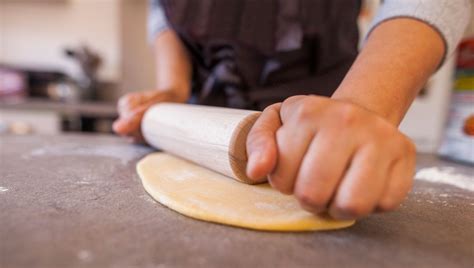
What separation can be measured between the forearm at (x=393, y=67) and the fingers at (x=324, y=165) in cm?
12

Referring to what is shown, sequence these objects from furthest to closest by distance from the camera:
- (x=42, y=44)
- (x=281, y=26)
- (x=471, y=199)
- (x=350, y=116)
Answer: (x=42, y=44), (x=281, y=26), (x=471, y=199), (x=350, y=116)

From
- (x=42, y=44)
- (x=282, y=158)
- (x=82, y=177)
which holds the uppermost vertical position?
(x=42, y=44)

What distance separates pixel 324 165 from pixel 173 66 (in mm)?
780

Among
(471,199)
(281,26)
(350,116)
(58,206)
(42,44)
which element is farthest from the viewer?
(42,44)

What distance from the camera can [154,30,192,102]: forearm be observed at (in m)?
1.00

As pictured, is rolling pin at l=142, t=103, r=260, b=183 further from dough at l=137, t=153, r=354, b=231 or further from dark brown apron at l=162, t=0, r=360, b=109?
dark brown apron at l=162, t=0, r=360, b=109

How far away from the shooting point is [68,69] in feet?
7.62

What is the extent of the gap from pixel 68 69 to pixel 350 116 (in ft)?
7.82

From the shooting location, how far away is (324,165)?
0.31 metres

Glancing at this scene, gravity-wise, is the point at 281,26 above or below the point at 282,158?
above

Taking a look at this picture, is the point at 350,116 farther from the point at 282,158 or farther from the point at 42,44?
the point at 42,44

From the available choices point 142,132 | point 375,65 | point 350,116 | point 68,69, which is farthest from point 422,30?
point 68,69

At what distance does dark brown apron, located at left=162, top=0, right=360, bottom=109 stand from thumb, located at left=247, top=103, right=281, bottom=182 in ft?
1.56

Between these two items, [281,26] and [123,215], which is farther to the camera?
[281,26]
